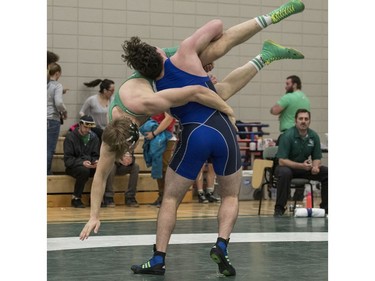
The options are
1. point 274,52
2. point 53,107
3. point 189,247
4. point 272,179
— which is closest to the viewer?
point 274,52

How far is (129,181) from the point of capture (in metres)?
10.6

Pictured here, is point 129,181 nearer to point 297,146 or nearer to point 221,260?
point 297,146

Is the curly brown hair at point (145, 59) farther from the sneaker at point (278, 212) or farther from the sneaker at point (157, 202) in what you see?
the sneaker at point (157, 202)

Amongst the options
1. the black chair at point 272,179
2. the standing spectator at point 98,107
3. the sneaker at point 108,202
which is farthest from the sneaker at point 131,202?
the black chair at point 272,179

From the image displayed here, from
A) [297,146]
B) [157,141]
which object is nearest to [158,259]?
[297,146]

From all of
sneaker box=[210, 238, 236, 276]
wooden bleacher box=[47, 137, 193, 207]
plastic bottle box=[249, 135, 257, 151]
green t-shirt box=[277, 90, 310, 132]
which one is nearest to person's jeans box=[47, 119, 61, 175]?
wooden bleacher box=[47, 137, 193, 207]

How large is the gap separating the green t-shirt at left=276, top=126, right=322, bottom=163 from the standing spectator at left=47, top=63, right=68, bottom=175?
2.68 meters

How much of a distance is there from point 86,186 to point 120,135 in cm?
602

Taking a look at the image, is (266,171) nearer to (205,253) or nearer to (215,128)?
(205,253)

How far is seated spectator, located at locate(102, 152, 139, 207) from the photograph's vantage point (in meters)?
10.4

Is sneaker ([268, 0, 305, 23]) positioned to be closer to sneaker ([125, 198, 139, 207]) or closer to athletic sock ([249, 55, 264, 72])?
athletic sock ([249, 55, 264, 72])

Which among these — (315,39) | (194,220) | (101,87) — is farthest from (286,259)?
(315,39)

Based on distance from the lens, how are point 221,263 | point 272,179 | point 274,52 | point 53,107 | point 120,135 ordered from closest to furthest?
point 120,135, point 221,263, point 274,52, point 272,179, point 53,107
